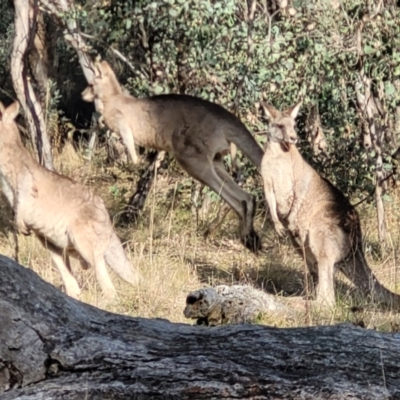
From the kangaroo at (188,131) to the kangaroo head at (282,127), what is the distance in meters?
1.15

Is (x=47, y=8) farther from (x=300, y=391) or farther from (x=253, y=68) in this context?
(x=300, y=391)

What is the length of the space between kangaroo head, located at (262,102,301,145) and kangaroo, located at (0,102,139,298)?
4.77ft

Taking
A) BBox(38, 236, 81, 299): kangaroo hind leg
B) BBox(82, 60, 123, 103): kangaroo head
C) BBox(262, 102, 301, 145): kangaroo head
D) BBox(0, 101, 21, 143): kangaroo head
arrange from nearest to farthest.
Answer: BBox(38, 236, 81, 299): kangaroo hind leg → BBox(262, 102, 301, 145): kangaroo head → BBox(0, 101, 21, 143): kangaroo head → BBox(82, 60, 123, 103): kangaroo head

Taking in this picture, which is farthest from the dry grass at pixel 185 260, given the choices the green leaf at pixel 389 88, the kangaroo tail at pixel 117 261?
the green leaf at pixel 389 88

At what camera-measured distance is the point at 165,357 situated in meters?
3.26

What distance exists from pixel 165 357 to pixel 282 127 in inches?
176

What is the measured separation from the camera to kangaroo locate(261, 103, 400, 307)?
23.4ft

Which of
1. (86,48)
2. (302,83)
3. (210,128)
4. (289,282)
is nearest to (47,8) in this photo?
(86,48)

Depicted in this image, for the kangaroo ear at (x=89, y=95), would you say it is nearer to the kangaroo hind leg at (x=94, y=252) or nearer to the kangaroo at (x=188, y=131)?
the kangaroo at (x=188, y=131)

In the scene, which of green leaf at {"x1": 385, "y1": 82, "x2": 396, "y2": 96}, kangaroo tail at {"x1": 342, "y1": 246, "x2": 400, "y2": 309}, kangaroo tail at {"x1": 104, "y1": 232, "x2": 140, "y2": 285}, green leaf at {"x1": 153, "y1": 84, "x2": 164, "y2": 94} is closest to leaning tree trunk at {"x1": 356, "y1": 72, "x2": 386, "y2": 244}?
green leaf at {"x1": 385, "y1": 82, "x2": 396, "y2": 96}

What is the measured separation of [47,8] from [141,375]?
6.85 m

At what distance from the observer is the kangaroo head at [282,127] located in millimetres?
7496

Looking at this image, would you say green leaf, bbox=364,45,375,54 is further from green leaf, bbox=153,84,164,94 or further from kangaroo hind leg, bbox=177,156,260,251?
green leaf, bbox=153,84,164,94

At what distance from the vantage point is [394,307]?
6457mm
